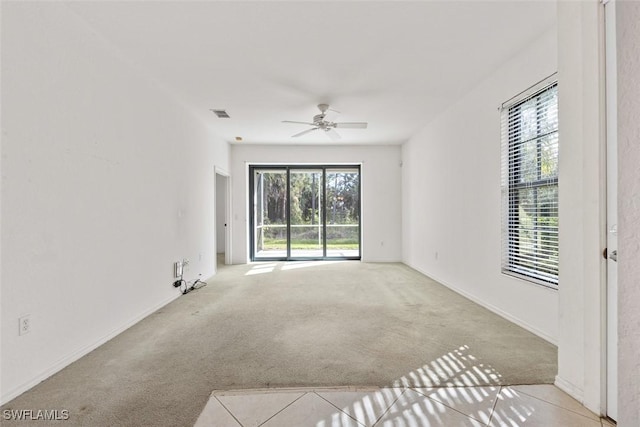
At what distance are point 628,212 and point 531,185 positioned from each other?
2.63 m

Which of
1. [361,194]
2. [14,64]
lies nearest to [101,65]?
[14,64]

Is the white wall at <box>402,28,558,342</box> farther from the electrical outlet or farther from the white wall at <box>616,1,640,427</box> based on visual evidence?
the electrical outlet

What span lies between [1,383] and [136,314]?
1.24 metres

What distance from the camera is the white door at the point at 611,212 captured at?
1456 mm

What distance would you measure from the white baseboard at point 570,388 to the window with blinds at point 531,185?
905 mm

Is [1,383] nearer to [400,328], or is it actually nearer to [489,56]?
[400,328]

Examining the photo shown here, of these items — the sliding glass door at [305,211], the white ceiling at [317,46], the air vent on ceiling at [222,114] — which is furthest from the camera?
the sliding glass door at [305,211]

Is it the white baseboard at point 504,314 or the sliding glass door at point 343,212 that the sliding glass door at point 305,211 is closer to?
the sliding glass door at point 343,212

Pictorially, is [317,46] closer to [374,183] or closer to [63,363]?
[63,363]

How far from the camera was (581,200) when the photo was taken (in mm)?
1616

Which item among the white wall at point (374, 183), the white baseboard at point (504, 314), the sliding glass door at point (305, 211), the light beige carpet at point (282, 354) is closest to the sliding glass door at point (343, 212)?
the sliding glass door at point (305, 211)

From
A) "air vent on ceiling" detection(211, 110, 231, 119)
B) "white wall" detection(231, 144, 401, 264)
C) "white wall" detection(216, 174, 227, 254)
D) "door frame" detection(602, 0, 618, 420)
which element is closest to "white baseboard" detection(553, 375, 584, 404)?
"door frame" detection(602, 0, 618, 420)

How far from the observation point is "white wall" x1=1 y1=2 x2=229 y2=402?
1.76m

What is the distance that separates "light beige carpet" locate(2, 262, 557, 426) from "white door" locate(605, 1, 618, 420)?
448mm
